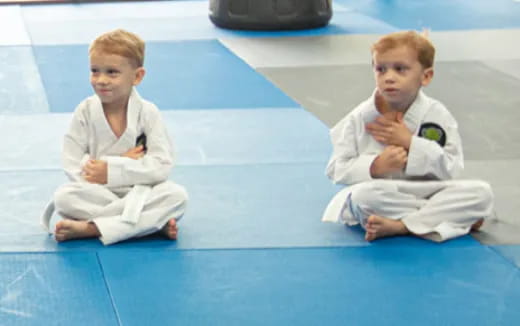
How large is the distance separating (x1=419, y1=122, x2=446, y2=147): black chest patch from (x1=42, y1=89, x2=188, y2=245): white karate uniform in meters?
1.22

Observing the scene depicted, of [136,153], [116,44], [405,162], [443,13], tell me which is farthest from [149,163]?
[443,13]

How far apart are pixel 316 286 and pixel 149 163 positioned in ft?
3.49

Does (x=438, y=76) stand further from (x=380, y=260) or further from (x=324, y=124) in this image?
(x=380, y=260)

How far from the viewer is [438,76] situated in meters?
8.40

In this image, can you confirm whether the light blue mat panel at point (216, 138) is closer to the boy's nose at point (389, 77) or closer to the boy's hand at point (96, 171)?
the boy's hand at point (96, 171)

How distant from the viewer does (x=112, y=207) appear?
461 centimetres

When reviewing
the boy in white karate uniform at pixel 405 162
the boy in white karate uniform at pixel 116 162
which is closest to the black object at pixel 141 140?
the boy in white karate uniform at pixel 116 162

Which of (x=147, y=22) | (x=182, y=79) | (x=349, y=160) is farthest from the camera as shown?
(x=147, y=22)

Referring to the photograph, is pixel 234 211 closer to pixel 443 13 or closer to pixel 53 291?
pixel 53 291

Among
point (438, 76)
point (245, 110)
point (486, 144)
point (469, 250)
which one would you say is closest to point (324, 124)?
point (245, 110)

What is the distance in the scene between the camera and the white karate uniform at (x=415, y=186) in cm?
461

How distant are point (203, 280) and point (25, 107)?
3.68 metres

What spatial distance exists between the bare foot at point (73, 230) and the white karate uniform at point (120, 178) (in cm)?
4

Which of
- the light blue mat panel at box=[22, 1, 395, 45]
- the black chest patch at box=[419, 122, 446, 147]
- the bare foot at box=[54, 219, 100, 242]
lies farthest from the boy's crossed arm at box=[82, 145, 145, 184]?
the light blue mat panel at box=[22, 1, 395, 45]
